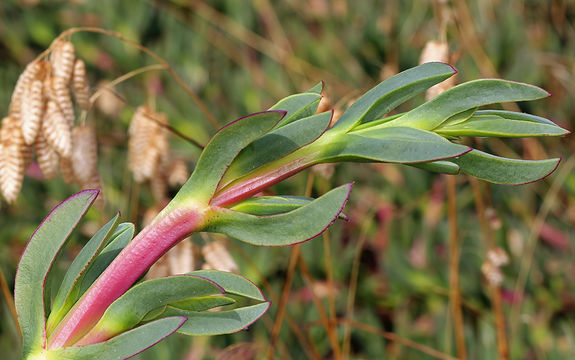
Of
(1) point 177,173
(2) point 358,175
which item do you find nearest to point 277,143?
(1) point 177,173

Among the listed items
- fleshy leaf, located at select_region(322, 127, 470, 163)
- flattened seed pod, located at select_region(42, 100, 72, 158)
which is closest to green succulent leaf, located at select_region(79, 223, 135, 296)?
fleshy leaf, located at select_region(322, 127, 470, 163)

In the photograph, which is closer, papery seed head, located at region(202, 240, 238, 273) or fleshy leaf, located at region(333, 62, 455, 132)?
fleshy leaf, located at region(333, 62, 455, 132)

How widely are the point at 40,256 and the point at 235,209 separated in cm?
9

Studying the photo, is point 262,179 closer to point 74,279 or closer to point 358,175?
point 74,279

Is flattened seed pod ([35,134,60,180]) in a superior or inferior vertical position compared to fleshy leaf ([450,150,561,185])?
inferior

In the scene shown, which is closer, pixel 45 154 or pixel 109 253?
pixel 109 253

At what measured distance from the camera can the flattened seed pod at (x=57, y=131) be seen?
21.8 inches

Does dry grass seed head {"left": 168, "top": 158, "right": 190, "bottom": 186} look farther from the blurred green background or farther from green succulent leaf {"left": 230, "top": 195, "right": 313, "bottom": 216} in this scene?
green succulent leaf {"left": 230, "top": 195, "right": 313, "bottom": 216}

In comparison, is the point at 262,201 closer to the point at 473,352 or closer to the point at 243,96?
the point at 473,352

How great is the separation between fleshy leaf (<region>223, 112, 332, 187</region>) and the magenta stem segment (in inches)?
1.0

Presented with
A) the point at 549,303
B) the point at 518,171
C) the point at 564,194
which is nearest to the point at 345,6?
the point at 564,194

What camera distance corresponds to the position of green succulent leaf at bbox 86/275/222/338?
26 centimetres

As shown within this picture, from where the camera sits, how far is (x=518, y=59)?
3.92ft

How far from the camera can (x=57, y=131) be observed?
0.57 metres
